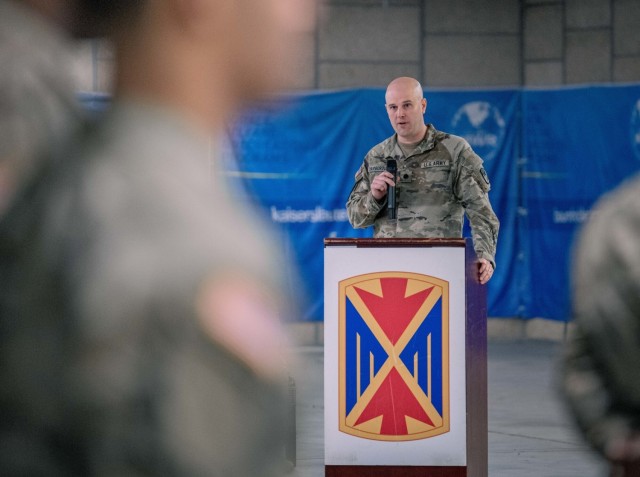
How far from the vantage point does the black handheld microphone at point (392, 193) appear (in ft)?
20.8

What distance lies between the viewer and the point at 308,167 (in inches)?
526

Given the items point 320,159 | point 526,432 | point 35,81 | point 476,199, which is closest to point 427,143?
point 476,199

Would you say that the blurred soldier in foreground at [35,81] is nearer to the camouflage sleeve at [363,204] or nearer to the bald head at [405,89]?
the camouflage sleeve at [363,204]

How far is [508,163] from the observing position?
1377 cm

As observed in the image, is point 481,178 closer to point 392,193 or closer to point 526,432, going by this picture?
point 392,193

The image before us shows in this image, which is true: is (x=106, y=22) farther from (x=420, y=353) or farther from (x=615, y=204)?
(x=420, y=353)

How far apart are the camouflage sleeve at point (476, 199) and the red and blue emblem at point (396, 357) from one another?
2.73 feet

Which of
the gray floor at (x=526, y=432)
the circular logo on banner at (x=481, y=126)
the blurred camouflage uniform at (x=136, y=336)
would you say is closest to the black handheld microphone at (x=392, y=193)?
the gray floor at (x=526, y=432)

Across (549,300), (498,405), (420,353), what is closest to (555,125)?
Answer: (549,300)

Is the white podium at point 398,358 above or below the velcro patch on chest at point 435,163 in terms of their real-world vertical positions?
below

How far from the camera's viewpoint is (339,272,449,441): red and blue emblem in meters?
5.59

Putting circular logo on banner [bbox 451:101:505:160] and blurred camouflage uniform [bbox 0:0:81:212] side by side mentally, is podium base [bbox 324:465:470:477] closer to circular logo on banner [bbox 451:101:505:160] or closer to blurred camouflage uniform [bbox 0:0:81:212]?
blurred camouflage uniform [bbox 0:0:81:212]

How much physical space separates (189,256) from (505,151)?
43.2ft

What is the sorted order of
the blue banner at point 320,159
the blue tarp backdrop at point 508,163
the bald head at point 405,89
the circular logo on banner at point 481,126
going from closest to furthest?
the bald head at point 405,89 → the blue tarp backdrop at point 508,163 → the blue banner at point 320,159 → the circular logo on banner at point 481,126
